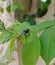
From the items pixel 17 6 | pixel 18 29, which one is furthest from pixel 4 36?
pixel 17 6

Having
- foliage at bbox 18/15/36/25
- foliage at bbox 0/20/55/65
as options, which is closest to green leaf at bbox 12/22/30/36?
foliage at bbox 0/20/55/65

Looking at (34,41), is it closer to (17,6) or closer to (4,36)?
(4,36)

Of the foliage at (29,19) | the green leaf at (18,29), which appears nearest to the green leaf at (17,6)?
the foliage at (29,19)

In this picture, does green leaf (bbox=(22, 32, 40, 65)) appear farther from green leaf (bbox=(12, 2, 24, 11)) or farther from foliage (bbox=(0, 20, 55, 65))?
green leaf (bbox=(12, 2, 24, 11))

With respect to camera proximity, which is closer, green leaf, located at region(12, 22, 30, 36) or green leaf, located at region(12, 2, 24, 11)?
green leaf, located at region(12, 22, 30, 36)

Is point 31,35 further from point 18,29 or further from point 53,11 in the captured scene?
point 53,11

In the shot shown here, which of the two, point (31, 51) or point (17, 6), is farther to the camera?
point (17, 6)

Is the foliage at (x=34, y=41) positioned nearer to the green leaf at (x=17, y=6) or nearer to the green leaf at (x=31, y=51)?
the green leaf at (x=31, y=51)

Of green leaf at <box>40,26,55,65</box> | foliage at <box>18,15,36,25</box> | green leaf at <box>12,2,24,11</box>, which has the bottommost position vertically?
foliage at <box>18,15,36,25</box>
